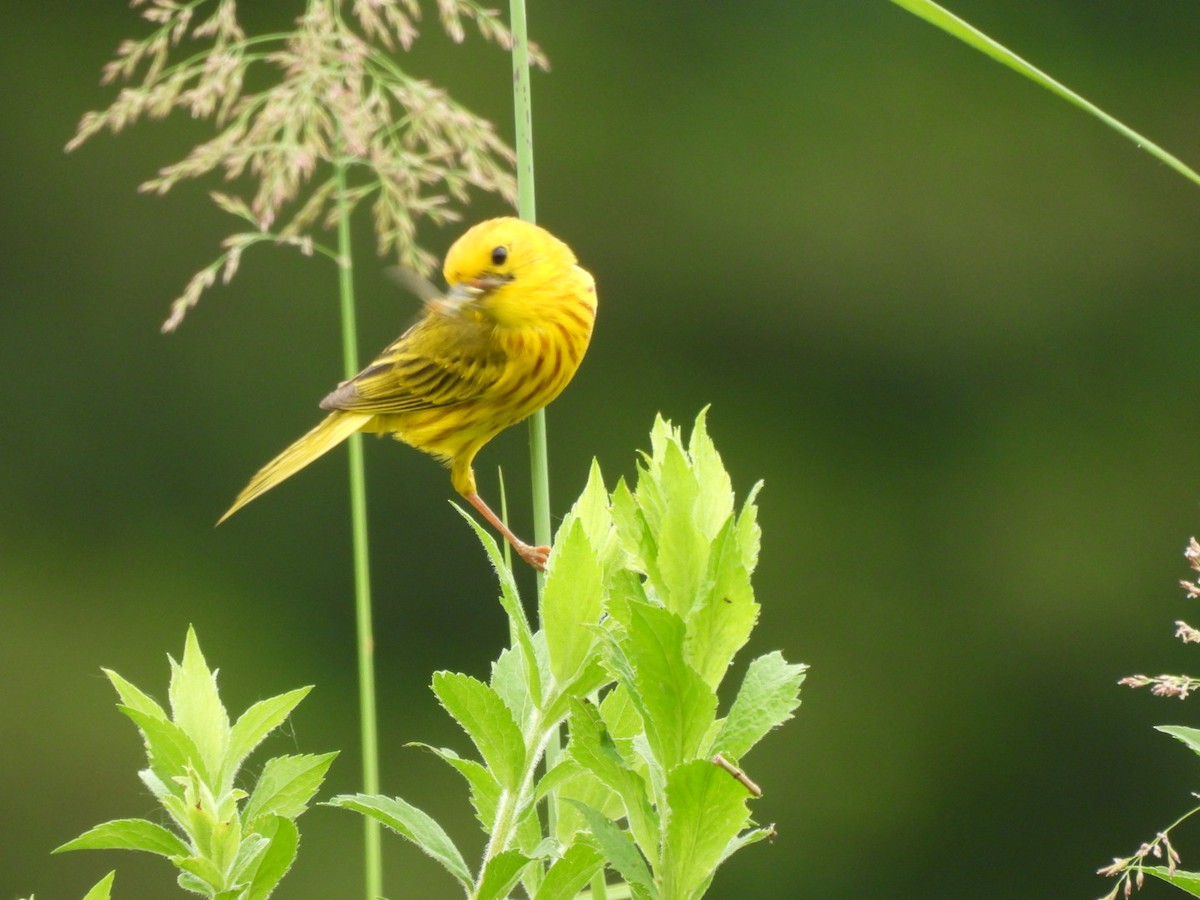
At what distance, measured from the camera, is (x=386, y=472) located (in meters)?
5.84

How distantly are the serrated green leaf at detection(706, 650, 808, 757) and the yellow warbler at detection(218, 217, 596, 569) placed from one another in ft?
3.68

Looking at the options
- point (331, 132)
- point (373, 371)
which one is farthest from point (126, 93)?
point (373, 371)

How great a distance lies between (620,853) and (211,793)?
0.58 ft

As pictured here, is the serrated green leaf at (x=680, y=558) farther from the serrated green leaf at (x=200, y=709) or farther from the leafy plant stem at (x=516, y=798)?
the serrated green leaf at (x=200, y=709)

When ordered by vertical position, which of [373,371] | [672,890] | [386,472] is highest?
[386,472]

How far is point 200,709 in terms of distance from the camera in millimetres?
626

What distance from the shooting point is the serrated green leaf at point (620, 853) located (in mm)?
510

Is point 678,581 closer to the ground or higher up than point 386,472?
closer to the ground

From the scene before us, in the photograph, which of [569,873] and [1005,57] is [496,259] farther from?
[569,873]

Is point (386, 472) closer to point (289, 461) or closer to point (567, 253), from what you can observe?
point (289, 461)

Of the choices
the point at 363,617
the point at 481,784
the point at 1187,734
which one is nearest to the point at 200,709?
the point at 481,784

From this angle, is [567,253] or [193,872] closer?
[193,872]

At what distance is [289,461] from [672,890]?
1836mm

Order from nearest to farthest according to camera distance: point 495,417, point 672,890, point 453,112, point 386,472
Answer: point 672,890, point 453,112, point 495,417, point 386,472
